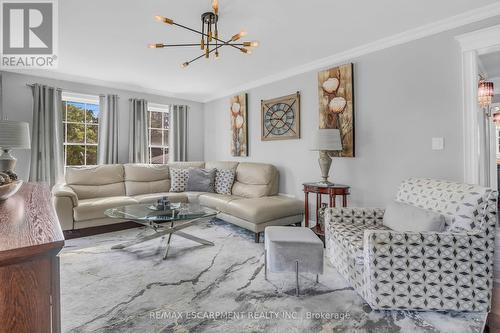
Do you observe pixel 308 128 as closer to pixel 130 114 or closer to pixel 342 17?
pixel 342 17

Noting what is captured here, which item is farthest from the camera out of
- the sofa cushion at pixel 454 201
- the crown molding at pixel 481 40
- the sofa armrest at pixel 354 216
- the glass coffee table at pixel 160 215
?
the glass coffee table at pixel 160 215

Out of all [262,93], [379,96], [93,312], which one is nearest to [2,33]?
[93,312]

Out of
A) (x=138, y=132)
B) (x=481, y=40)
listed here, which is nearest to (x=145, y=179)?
(x=138, y=132)

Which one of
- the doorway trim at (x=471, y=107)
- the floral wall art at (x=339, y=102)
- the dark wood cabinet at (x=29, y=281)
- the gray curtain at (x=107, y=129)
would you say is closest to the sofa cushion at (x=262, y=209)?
the floral wall art at (x=339, y=102)

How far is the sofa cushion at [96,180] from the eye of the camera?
13.1 ft

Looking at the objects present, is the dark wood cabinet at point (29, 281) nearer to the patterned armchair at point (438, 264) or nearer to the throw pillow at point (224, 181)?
the patterned armchair at point (438, 264)

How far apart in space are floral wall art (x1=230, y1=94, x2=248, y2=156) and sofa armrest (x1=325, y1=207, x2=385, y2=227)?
2617 mm

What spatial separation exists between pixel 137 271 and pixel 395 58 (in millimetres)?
3517

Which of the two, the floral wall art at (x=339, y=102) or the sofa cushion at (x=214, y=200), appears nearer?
the floral wall art at (x=339, y=102)

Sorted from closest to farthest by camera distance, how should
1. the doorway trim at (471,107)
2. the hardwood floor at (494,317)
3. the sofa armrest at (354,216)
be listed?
the hardwood floor at (494,317) < the doorway trim at (471,107) < the sofa armrest at (354,216)

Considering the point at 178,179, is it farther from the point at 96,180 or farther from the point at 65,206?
the point at 65,206

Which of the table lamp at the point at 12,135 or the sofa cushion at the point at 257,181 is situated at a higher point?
the table lamp at the point at 12,135

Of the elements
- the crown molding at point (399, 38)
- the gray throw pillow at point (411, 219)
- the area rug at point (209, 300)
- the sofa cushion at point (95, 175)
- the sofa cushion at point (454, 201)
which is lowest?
the area rug at point (209, 300)

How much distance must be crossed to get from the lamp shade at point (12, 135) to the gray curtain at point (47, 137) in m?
1.01
